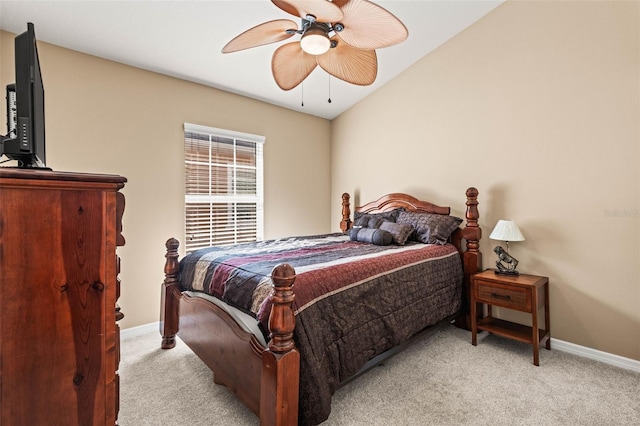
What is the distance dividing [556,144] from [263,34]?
255 centimetres

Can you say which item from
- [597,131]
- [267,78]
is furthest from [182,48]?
[597,131]

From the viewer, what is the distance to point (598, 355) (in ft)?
7.88

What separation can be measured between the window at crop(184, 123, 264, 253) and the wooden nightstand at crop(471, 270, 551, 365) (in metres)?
2.60

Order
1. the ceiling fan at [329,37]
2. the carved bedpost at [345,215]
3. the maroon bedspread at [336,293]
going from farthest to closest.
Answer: the carved bedpost at [345,215] < the ceiling fan at [329,37] < the maroon bedspread at [336,293]

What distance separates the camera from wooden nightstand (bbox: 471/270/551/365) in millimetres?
2342

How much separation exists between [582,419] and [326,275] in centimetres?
169

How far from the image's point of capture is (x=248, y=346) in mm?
1575

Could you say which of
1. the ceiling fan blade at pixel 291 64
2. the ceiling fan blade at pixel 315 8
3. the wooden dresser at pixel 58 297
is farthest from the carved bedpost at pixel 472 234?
the wooden dresser at pixel 58 297

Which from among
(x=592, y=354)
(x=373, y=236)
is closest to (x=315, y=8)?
(x=373, y=236)

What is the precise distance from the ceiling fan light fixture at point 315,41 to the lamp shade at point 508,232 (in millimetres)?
2130

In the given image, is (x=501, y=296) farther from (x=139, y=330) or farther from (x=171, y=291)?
(x=139, y=330)

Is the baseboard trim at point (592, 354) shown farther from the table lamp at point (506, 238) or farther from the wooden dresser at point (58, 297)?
the wooden dresser at point (58, 297)

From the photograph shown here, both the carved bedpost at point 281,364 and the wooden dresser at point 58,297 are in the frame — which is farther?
the carved bedpost at point 281,364

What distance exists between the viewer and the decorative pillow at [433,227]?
3.02m
